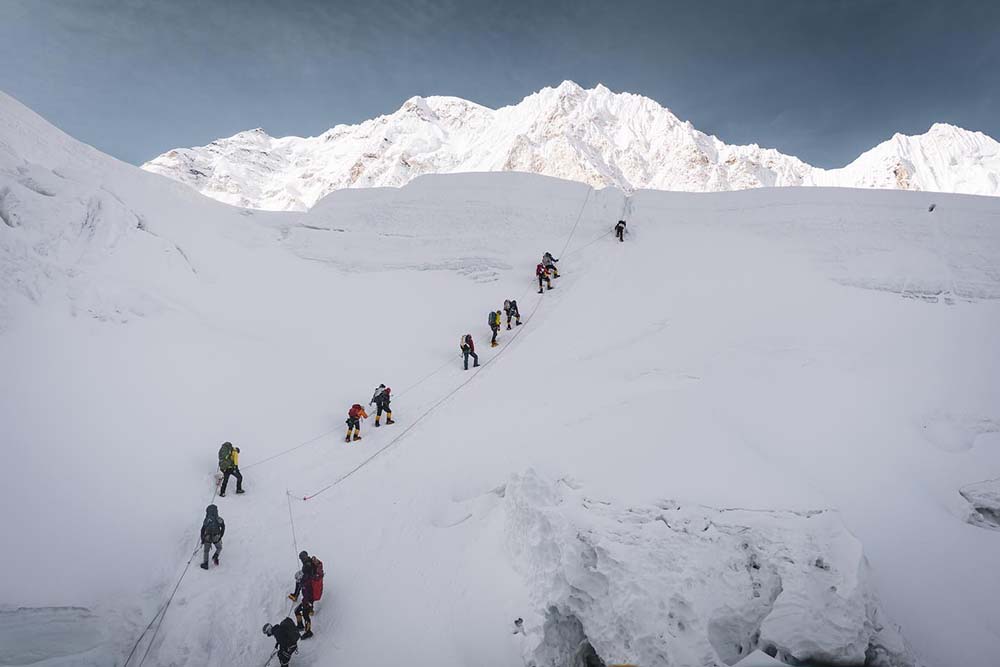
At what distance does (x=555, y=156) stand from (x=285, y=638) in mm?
140206

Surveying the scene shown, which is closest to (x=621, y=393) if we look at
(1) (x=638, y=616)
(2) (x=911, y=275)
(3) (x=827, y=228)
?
(1) (x=638, y=616)

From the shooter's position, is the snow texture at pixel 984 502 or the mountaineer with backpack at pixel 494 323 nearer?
the snow texture at pixel 984 502

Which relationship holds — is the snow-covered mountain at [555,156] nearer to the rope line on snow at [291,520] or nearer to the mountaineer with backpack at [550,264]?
the mountaineer with backpack at [550,264]

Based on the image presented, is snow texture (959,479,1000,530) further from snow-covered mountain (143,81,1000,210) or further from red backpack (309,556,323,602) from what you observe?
snow-covered mountain (143,81,1000,210)

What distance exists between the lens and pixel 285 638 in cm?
661

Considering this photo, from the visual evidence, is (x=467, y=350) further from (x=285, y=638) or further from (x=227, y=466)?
(x=285, y=638)

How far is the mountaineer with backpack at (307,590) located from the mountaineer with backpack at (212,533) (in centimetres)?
167

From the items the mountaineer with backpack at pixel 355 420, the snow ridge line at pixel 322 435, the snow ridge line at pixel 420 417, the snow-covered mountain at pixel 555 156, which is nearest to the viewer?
the snow ridge line at pixel 420 417

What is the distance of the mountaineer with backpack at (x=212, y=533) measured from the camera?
8.16 meters

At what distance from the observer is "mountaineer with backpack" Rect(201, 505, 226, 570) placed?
8.16 meters

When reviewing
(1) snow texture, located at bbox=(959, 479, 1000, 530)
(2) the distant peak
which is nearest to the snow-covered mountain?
(2) the distant peak

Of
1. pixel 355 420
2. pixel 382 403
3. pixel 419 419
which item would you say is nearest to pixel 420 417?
pixel 419 419

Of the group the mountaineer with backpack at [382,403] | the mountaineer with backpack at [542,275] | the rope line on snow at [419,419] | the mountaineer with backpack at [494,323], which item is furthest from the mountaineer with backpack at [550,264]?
the mountaineer with backpack at [382,403]

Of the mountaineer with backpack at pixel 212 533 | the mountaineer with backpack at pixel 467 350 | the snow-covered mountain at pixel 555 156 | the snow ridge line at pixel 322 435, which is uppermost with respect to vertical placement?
the snow-covered mountain at pixel 555 156
